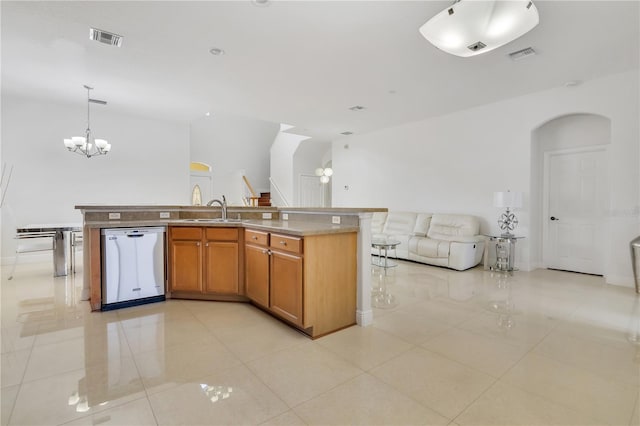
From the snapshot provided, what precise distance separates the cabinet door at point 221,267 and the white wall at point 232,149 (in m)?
6.73

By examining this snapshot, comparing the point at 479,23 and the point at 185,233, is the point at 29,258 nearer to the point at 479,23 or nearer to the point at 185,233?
the point at 185,233

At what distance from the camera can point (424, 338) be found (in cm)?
258

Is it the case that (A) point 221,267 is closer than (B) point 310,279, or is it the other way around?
(B) point 310,279

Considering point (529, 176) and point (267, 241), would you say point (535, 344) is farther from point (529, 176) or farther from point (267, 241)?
point (529, 176)

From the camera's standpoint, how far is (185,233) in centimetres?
358

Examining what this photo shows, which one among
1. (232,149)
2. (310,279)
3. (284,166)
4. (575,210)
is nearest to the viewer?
(310,279)

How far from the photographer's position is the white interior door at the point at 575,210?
4.87m

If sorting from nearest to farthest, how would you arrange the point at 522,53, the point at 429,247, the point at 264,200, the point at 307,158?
the point at 522,53 → the point at 429,247 → the point at 307,158 → the point at 264,200

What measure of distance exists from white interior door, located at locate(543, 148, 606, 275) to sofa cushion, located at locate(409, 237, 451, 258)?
1.79 meters

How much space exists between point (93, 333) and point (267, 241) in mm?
1658

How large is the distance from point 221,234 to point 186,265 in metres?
0.55

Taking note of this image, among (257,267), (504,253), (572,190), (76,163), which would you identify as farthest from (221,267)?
(572,190)

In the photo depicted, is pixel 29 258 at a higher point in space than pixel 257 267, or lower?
lower

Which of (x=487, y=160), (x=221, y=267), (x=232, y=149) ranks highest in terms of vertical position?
(x=232, y=149)
